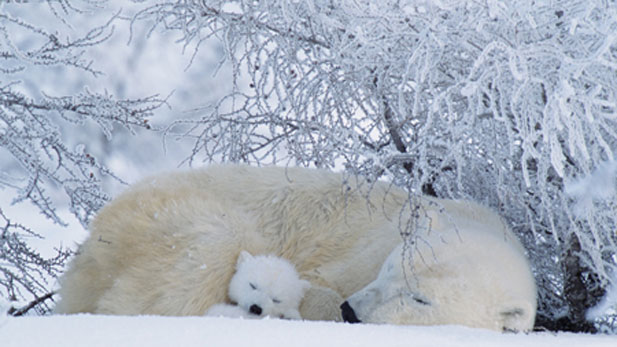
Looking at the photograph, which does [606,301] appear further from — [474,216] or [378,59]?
[378,59]

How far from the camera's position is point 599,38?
126 inches

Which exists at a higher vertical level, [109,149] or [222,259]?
[109,149]

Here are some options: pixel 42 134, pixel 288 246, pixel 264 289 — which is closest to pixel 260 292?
pixel 264 289

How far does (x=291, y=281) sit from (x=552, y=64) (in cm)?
157

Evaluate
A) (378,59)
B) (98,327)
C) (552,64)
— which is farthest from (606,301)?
(98,327)

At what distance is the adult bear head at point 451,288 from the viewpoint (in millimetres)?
3086

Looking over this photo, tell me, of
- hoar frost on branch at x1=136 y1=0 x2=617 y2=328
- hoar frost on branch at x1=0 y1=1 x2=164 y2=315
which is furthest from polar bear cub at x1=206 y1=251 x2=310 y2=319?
hoar frost on branch at x1=0 y1=1 x2=164 y2=315

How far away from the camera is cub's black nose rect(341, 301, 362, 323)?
123 inches

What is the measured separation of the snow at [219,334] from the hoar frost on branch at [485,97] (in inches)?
26.3

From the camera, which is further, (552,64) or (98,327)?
(552,64)

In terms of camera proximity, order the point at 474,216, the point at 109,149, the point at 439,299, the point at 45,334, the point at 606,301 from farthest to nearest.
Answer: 1. the point at 109,149
2. the point at 474,216
3. the point at 606,301
4. the point at 439,299
5. the point at 45,334

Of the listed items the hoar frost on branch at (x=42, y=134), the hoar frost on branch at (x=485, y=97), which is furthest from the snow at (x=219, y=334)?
the hoar frost on branch at (x=42, y=134)

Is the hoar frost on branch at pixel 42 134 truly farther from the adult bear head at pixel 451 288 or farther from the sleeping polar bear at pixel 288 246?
the adult bear head at pixel 451 288

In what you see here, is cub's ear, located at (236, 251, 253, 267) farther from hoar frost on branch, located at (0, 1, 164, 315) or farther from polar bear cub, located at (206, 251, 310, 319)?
hoar frost on branch, located at (0, 1, 164, 315)
